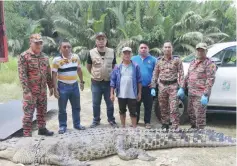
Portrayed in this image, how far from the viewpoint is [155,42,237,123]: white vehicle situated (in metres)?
5.57

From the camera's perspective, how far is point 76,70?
17.3ft


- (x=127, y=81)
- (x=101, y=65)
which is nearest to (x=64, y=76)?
(x=101, y=65)

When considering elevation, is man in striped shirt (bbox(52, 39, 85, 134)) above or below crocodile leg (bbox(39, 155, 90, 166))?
above

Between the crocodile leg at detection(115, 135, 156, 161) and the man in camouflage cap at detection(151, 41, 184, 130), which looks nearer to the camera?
the crocodile leg at detection(115, 135, 156, 161)

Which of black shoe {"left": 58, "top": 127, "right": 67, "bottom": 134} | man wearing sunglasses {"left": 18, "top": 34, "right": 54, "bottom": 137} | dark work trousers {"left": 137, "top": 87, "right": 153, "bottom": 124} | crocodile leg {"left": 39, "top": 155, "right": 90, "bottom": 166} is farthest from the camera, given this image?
dark work trousers {"left": 137, "top": 87, "right": 153, "bottom": 124}

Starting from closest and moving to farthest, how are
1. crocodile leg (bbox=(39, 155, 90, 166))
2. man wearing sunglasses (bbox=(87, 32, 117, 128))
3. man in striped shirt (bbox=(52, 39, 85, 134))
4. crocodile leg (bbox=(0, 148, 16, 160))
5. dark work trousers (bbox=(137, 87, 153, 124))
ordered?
1. crocodile leg (bbox=(39, 155, 90, 166))
2. crocodile leg (bbox=(0, 148, 16, 160))
3. man in striped shirt (bbox=(52, 39, 85, 134))
4. man wearing sunglasses (bbox=(87, 32, 117, 128))
5. dark work trousers (bbox=(137, 87, 153, 124))

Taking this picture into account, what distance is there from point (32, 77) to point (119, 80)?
58.0 inches

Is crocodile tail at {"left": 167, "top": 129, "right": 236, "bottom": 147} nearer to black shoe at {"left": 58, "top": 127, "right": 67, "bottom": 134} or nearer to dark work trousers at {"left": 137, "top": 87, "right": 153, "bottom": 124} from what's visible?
dark work trousers at {"left": 137, "top": 87, "right": 153, "bottom": 124}

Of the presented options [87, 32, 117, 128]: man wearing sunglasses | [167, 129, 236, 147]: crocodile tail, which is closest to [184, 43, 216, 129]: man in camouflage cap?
[167, 129, 236, 147]: crocodile tail

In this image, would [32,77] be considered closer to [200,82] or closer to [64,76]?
[64,76]

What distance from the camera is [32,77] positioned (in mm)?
4777

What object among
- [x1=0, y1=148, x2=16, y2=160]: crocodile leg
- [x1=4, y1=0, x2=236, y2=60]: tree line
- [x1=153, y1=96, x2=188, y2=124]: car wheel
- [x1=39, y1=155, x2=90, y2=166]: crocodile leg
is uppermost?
[x1=4, y1=0, x2=236, y2=60]: tree line

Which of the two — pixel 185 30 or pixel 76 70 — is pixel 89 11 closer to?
pixel 185 30

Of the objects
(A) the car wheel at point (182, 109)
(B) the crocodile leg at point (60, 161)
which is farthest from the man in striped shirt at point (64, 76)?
(A) the car wheel at point (182, 109)
